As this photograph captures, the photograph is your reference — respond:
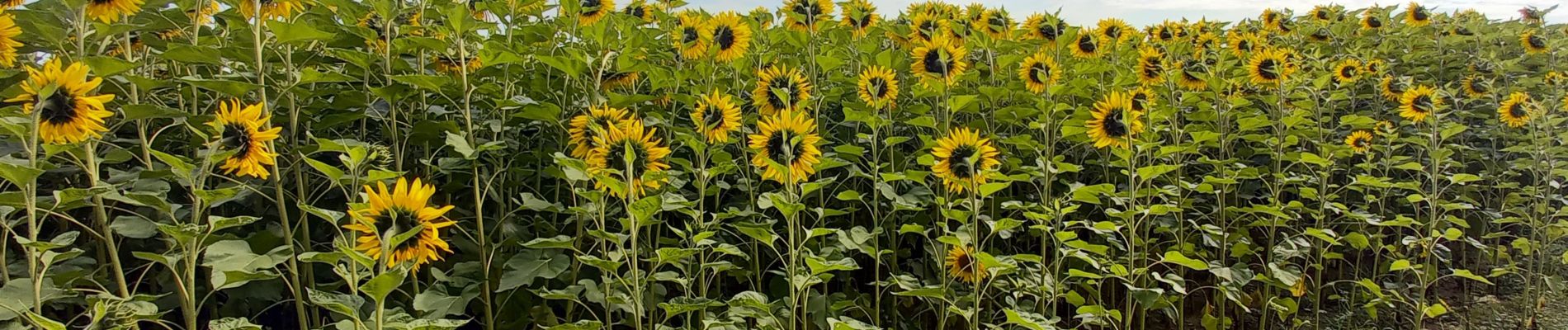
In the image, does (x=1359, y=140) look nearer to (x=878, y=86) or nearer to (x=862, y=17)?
(x=862, y=17)

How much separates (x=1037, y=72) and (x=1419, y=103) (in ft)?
5.43

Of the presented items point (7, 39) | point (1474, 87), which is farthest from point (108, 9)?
point (1474, 87)

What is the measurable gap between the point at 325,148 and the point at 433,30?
2.61 feet

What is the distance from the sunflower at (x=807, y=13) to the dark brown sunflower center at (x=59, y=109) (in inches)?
69.9

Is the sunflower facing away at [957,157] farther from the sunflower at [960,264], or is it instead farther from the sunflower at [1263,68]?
the sunflower at [1263,68]

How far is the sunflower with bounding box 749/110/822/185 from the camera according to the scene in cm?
181

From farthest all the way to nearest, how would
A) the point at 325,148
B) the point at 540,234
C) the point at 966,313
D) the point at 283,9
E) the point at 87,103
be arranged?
the point at 540,234 → the point at 966,313 → the point at 283,9 → the point at 325,148 → the point at 87,103

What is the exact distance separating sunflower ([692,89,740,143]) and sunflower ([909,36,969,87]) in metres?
0.71

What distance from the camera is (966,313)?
6.21ft

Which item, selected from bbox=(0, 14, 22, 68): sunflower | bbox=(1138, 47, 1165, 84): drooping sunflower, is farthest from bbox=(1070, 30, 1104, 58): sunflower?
bbox=(0, 14, 22, 68): sunflower

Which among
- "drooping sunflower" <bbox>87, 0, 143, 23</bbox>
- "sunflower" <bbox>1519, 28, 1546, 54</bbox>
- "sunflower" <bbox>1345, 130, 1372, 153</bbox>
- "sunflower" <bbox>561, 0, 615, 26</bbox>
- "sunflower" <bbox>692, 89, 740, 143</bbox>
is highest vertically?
"sunflower" <bbox>561, 0, 615, 26</bbox>

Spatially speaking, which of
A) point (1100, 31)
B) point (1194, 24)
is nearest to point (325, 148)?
point (1100, 31)

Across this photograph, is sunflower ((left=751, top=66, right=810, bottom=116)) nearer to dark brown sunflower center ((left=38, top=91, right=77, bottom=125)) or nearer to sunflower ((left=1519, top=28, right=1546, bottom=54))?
dark brown sunflower center ((left=38, top=91, right=77, bottom=125))

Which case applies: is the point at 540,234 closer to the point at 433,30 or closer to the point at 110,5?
the point at 433,30
